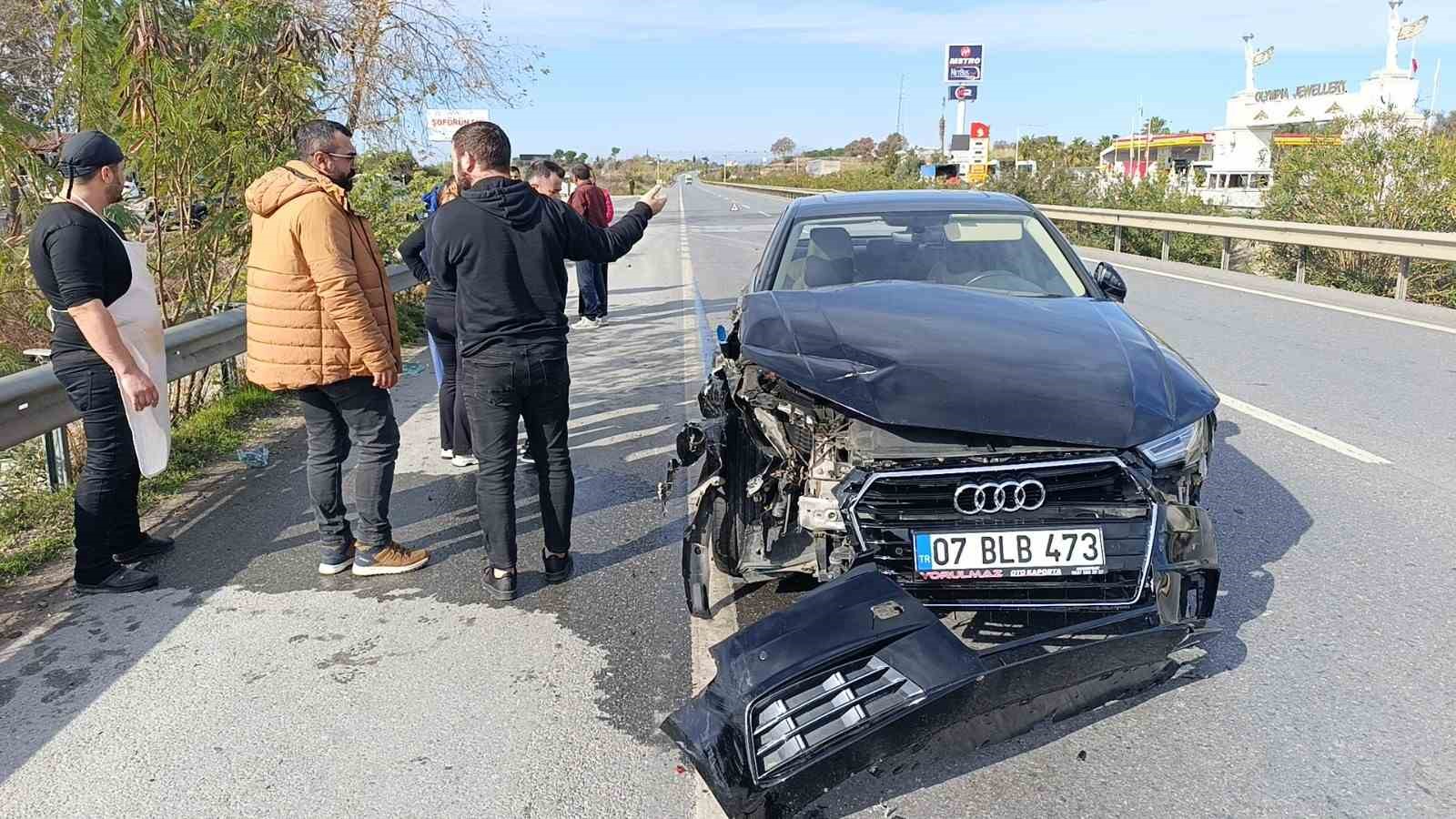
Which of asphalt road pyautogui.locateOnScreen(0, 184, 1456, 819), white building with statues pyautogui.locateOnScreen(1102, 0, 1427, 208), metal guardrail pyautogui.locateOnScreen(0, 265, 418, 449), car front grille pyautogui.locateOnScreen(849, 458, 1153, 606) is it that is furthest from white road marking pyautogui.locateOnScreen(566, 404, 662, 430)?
white building with statues pyautogui.locateOnScreen(1102, 0, 1427, 208)

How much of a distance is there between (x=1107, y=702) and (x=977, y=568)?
594 millimetres

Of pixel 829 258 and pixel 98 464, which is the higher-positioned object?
pixel 829 258

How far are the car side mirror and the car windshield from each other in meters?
0.13

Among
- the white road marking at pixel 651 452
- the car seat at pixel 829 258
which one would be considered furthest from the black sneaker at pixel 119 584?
the car seat at pixel 829 258

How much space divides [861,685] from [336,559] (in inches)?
115

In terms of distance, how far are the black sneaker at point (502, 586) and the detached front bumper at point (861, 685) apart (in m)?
1.70

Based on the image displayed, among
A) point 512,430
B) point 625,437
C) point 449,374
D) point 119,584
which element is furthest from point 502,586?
point 625,437

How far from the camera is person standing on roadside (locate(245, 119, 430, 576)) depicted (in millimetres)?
4086

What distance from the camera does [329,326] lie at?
13.8 feet

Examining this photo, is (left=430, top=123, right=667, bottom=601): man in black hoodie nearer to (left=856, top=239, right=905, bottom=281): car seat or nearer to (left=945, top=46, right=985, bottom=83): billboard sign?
(left=856, top=239, right=905, bottom=281): car seat

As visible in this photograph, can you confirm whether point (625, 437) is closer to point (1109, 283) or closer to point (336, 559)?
point (336, 559)

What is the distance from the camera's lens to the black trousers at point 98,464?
427 centimetres

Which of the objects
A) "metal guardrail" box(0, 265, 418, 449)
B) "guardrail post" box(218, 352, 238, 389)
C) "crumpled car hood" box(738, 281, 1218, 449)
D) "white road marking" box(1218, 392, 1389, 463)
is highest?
"crumpled car hood" box(738, 281, 1218, 449)

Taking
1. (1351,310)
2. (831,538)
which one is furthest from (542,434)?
(1351,310)
